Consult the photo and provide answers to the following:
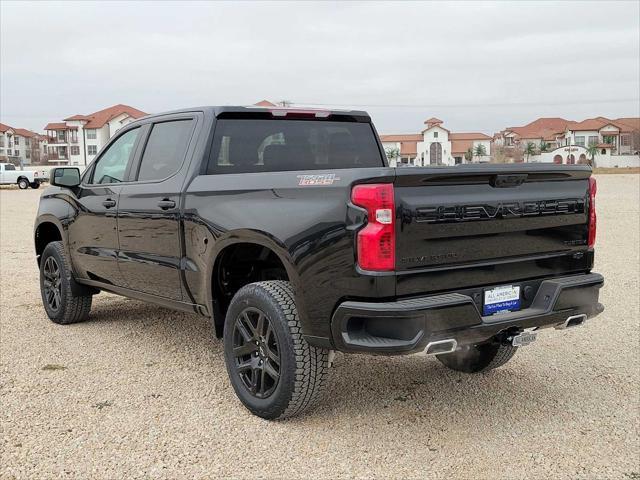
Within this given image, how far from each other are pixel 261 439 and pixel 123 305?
397 centimetres

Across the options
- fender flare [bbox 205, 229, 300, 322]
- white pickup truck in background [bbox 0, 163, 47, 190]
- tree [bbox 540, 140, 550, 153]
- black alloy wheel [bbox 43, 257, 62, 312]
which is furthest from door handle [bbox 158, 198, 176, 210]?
tree [bbox 540, 140, 550, 153]

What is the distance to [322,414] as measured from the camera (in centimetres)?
427

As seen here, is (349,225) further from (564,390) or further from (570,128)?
(570,128)

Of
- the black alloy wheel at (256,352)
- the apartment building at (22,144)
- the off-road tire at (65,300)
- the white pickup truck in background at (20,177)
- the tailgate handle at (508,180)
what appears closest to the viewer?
the tailgate handle at (508,180)

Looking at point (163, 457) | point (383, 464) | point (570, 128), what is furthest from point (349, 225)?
point (570, 128)

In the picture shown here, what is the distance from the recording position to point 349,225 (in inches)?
138

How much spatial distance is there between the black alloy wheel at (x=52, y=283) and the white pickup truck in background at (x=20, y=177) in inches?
1501

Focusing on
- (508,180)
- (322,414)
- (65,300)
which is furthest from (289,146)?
(65,300)

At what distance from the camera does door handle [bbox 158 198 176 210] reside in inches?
188

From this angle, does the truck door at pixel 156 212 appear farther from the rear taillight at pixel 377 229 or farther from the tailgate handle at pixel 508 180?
the tailgate handle at pixel 508 180

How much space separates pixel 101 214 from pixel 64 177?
1.88 ft

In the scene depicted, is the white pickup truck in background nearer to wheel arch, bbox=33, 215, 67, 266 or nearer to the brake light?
wheel arch, bbox=33, 215, 67, 266

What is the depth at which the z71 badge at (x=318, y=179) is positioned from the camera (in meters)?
3.63

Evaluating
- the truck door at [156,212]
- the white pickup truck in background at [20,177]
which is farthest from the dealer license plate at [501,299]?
the white pickup truck in background at [20,177]
